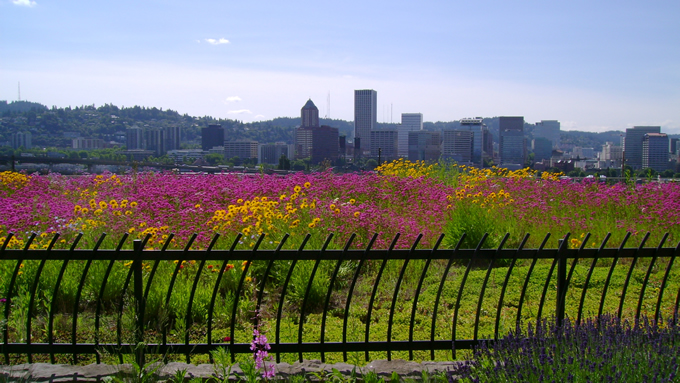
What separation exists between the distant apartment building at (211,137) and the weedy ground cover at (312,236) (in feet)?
288

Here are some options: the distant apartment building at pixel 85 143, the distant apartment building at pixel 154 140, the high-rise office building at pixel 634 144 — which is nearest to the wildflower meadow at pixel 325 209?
the high-rise office building at pixel 634 144

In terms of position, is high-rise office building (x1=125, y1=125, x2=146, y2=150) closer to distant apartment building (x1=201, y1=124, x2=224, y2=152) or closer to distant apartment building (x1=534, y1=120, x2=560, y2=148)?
distant apartment building (x1=201, y1=124, x2=224, y2=152)

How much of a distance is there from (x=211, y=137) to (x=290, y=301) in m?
97.6

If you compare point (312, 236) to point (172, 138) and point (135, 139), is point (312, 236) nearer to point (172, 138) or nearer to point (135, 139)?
point (135, 139)

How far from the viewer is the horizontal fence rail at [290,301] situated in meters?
3.56

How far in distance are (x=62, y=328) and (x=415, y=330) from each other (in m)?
3.45

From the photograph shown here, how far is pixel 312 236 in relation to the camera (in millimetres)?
6488

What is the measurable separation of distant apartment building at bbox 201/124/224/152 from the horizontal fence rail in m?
93.5

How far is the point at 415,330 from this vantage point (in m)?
4.88

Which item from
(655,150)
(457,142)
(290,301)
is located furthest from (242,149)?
(290,301)

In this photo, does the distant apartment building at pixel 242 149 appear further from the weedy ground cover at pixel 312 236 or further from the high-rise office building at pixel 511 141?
the weedy ground cover at pixel 312 236

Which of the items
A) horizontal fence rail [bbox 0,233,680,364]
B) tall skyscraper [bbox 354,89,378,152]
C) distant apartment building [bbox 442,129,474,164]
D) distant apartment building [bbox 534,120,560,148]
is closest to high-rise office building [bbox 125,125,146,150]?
tall skyscraper [bbox 354,89,378,152]

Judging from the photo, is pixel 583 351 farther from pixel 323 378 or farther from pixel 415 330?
pixel 415 330

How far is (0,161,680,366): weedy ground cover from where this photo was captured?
489 cm
